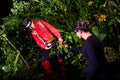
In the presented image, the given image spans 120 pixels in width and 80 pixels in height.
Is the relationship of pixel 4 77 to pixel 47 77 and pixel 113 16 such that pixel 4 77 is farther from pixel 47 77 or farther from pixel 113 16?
pixel 113 16

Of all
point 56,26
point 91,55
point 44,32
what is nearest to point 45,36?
point 44,32

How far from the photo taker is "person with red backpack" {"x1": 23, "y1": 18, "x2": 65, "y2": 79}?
716 centimetres

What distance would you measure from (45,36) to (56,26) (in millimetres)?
1036

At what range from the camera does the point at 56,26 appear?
8203mm

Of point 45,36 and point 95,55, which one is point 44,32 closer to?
point 45,36

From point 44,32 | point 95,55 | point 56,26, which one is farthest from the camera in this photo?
point 56,26

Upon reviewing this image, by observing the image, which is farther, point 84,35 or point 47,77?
point 47,77

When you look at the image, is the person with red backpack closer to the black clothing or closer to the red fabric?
the red fabric

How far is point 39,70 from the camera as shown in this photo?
25.9 feet

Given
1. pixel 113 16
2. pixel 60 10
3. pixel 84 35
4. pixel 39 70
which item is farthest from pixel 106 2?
pixel 84 35

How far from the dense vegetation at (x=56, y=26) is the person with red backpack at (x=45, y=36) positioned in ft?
0.77

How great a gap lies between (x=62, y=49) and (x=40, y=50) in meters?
0.83

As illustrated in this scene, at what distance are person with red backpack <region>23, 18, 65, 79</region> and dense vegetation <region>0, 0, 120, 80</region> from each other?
0.24 metres

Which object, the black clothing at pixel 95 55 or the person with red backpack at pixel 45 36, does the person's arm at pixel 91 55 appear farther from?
the person with red backpack at pixel 45 36
